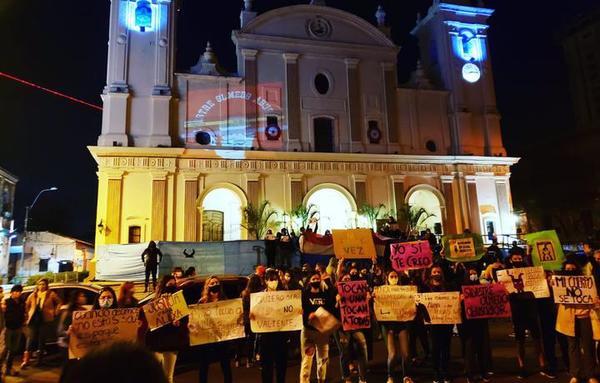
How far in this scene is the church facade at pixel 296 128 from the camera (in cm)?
2436

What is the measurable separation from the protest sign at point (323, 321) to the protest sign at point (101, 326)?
282cm

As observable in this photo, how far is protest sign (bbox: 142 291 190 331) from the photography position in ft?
23.0

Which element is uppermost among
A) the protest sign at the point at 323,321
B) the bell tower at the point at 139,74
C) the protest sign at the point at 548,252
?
the bell tower at the point at 139,74

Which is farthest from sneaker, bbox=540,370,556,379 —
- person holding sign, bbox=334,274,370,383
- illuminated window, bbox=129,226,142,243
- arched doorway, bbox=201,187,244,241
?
illuminated window, bbox=129,226,142,243

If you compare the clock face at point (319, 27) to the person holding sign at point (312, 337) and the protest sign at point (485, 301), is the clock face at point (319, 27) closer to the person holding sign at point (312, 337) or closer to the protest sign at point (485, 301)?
the protest sign at point (485, 301)

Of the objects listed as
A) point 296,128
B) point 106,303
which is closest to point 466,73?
point 296,128

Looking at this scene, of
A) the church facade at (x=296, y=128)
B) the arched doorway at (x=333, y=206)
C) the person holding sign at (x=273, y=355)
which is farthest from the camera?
the arched doorway at (x=333, y=206)

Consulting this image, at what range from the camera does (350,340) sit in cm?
804

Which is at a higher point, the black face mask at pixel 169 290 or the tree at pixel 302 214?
the tree at pixel 302 214

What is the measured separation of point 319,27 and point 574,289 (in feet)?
79.6

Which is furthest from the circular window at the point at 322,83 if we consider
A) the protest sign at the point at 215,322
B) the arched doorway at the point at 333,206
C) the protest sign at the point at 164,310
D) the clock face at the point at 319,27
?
the protest sign at the point at 164,310

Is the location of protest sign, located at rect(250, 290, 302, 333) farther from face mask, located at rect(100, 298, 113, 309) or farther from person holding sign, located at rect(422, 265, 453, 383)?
person holding sign, located at rect(422, 265, 453, 383)

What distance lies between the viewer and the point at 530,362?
9633mm

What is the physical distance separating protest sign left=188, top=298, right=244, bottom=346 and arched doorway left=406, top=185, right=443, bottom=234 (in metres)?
21.3
